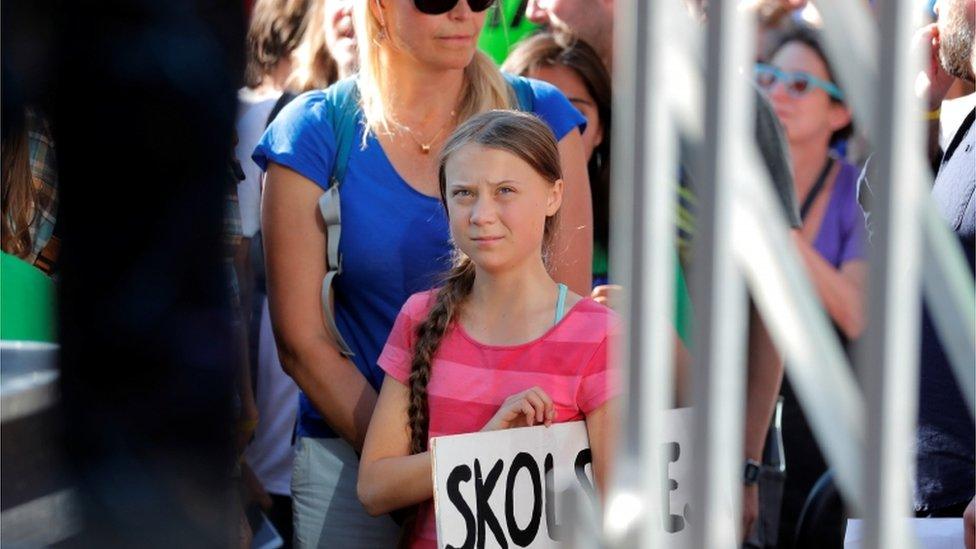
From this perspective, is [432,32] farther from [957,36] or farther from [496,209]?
[957,36]

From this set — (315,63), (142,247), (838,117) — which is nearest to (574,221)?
(142,247)

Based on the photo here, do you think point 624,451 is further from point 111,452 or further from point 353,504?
point 353,504

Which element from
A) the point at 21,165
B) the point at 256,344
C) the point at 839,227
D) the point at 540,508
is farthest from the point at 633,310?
the point at 839,227

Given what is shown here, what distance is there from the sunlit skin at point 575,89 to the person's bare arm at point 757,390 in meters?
0.58

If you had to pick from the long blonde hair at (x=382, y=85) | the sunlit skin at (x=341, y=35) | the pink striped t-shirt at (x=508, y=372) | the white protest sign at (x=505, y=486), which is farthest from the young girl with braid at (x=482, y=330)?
the sunlit skin at (x=341, y=35)

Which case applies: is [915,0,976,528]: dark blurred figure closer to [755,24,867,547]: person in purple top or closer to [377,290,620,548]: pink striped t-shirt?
[377,290,620,548]: pink striped t-shirt

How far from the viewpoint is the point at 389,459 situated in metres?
2.48

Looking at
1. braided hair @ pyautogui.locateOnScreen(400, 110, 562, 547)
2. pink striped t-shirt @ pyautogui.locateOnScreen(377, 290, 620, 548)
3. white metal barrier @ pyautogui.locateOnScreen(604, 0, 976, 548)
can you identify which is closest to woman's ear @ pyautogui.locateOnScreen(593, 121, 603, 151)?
braided hair @ pyautogui.locateOnScreen(400, 110, 562, 547)

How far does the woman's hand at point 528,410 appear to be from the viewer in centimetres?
232

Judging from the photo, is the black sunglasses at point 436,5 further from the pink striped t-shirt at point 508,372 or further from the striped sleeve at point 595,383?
the striped sleeve at point 595,383

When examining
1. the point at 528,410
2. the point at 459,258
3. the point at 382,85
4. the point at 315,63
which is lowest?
the point at 528,410

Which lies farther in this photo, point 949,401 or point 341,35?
point 341,35

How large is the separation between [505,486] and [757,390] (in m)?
1.29

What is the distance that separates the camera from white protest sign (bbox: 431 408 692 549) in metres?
2.27
